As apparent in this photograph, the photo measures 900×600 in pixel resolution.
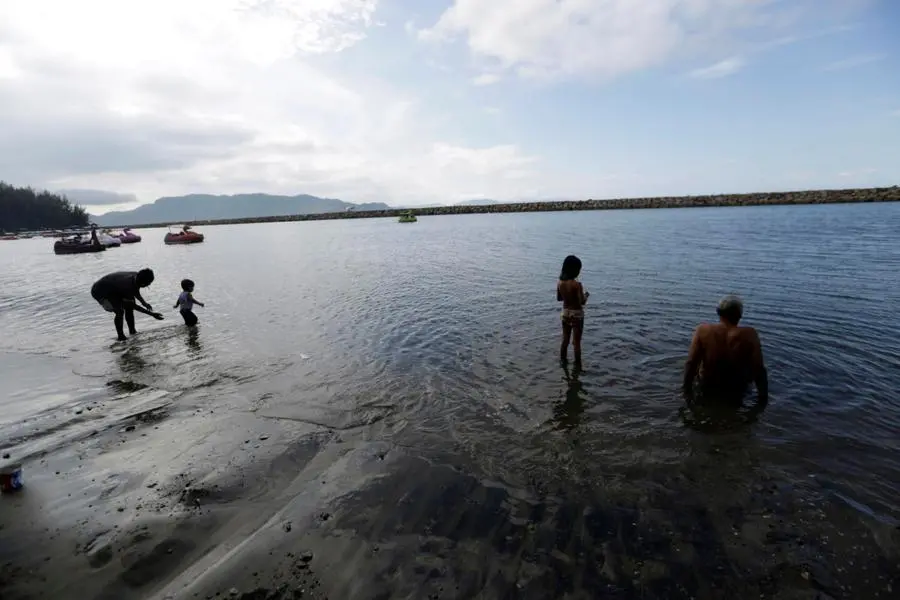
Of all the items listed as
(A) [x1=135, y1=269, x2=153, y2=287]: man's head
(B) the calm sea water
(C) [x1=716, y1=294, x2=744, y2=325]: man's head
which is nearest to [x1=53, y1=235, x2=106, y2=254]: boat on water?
(B) the calm sea water

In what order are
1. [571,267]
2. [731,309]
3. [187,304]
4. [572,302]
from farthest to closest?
[187,304] < [572,302] < [571,267] < [731,309]

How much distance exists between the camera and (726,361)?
24.8 feet

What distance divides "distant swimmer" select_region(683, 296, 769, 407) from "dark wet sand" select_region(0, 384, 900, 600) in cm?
183

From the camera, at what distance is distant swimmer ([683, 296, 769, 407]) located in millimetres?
7262

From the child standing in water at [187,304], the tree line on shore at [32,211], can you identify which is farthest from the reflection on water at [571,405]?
Result: the tree line on shore at [32,211]

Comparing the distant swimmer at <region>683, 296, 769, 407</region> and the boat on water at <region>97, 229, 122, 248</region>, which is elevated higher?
the boat on water at <region>97, 229, 122, 248</region>

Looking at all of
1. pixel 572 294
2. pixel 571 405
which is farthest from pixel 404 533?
pixel 572 294

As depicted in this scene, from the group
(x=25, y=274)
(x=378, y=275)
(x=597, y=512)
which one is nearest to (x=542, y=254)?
(x=378, y=275)

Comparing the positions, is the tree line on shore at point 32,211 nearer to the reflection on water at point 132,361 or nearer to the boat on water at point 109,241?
the boat on water at point 109,241

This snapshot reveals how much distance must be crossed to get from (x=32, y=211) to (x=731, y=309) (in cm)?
20871

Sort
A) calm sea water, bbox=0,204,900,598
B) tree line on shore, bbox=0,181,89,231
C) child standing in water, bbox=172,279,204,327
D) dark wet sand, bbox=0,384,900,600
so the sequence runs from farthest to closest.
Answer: tree line on shore, bbox=0,181,89,231, child standing in water, bbox=172,279,204,327, calm sea water, bbox=0,204,900,598, dark wet sand, bbox=0,384,900,600

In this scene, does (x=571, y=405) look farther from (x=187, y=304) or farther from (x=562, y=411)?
(x=187, y=304)

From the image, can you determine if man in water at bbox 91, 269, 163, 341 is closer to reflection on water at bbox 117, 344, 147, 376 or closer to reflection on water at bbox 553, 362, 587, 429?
reflection on water at bbox 117, 344, 147, 376

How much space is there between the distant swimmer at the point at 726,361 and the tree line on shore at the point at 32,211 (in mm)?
204750
